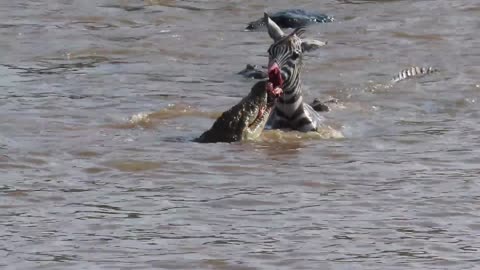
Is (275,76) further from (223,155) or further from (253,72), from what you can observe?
(253,72)

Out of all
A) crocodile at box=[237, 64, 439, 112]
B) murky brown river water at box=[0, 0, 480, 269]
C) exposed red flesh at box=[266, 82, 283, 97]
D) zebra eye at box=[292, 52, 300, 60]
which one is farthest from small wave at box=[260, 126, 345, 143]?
crocodile at box=[237, 64, 439, 112]

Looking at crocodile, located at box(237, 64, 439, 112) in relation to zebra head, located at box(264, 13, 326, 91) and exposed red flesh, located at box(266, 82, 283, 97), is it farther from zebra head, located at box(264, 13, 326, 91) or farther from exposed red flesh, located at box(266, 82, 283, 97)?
exposed red flesh, located at box(266, 82, 283, 97)

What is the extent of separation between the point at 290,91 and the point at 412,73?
3.07 m

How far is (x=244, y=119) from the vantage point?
9.91 m

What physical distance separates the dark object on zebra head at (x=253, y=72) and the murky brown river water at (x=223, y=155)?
10 centimetres

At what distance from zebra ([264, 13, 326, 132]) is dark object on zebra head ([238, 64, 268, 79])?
2.53 meters

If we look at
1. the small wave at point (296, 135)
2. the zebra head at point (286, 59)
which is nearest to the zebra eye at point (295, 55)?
the zebra head at point (286, 59)

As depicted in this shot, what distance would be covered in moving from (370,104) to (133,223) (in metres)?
5.27

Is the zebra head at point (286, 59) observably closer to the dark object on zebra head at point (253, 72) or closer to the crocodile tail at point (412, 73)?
the dark object on zebra head at point (253, 72)

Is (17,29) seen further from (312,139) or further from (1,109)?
(312,139)

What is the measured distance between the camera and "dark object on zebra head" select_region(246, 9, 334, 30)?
17.2m

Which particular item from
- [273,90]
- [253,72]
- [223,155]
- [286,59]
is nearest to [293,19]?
[253,72]

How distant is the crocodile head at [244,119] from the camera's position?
9820 mm

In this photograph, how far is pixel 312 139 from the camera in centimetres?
1048
